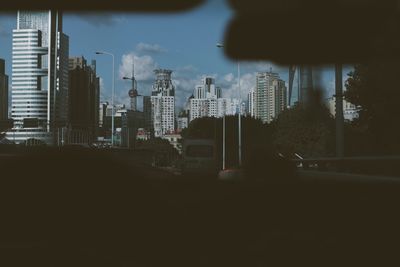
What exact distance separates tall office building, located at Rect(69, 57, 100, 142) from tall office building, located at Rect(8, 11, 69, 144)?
1.3 inches

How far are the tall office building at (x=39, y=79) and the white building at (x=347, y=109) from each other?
3.97 feet

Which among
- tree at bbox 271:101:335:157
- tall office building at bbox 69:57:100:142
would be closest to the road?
tall office building at bbox 69:57:100:142

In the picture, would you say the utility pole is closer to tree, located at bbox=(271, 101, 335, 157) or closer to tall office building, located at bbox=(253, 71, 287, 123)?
tree, located at bbox=(271, 101, 335, 157)

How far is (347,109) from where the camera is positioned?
249 cm

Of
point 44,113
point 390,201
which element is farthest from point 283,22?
point 390,201

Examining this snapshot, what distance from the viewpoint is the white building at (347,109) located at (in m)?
2.33

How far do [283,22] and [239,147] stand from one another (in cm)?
60

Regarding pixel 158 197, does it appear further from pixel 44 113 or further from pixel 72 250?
pixel 44 113

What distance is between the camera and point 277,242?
2.35 meters

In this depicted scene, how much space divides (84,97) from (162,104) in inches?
13.4

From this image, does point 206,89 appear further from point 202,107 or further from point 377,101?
point 377,101

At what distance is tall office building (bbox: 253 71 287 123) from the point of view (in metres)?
2.24

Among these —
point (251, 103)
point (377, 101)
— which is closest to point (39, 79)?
point (251, 103)

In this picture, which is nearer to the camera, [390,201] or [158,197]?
[158,197]
